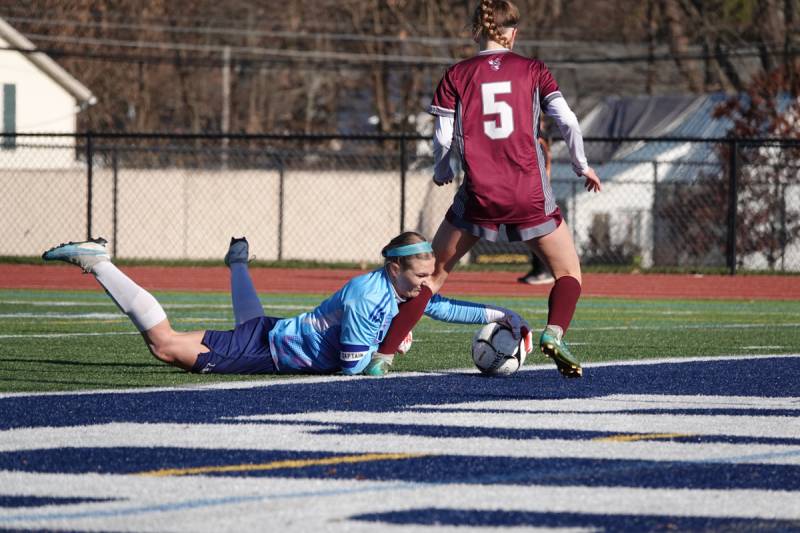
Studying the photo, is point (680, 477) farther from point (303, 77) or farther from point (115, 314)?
point (303, 77)

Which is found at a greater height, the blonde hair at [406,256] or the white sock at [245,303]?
the blonde hair at [406,256]

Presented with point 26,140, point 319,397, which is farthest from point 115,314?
point 26,140

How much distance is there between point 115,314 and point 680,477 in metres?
9.49

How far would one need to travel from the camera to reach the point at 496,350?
8.63 metres

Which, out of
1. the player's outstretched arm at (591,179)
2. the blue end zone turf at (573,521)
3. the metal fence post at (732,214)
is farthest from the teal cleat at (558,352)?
the metal fence post at (732,214)

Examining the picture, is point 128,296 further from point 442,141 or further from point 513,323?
point 513,323

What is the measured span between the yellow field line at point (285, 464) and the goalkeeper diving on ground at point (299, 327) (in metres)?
2.54

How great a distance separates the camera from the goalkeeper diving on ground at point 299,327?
8.05 m

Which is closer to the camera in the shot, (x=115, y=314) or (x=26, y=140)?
(x=115, y=314)

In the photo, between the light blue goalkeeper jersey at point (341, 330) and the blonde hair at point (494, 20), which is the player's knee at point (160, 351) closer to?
the light blue goalkeeper jersey at point (341, 330)

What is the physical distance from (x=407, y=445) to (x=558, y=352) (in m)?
2.15

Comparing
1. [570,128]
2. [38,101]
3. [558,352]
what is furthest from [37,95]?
[558,352]

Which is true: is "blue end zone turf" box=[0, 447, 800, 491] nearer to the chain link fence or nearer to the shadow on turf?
the shadow on turf

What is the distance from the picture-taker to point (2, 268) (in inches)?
926
